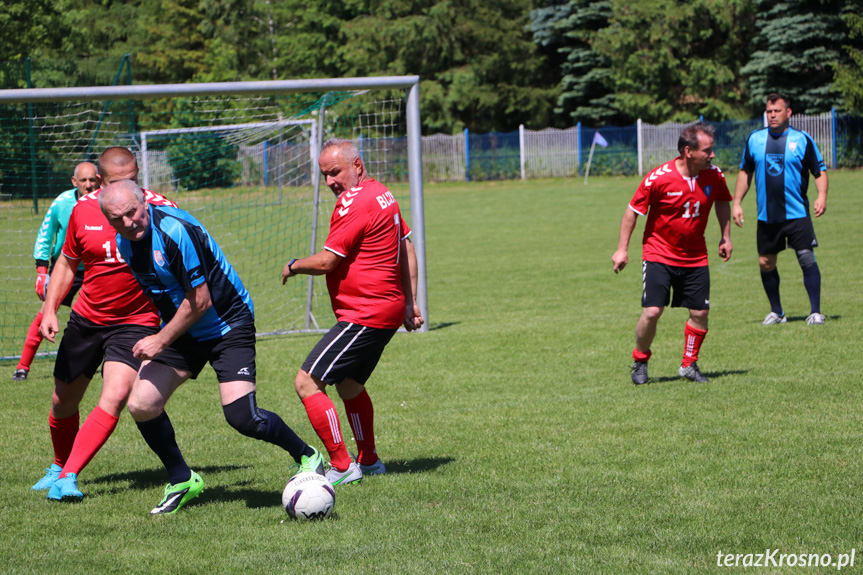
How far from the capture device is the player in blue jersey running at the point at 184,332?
4555mm

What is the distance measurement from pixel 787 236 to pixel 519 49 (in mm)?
43563

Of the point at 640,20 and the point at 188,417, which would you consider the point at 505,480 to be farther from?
the point at 640,20

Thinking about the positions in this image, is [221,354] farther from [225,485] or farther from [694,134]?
[694,134]

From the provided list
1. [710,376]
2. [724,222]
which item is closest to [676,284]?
[724,222]

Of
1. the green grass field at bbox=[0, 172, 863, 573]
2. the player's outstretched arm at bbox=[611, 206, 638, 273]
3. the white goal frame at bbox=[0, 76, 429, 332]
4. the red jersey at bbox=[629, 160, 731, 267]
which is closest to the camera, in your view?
the green grass field at bbox=[0, 172, 863, 573]

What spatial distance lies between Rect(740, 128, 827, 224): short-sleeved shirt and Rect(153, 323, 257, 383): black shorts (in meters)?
6.80

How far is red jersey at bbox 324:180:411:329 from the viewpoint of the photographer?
17.1ft

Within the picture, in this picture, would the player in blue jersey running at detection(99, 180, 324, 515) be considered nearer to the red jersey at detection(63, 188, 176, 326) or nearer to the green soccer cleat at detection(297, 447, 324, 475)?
the green soccer cleat at detection(297, 447, 324, 475)

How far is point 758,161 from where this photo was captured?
10.1m

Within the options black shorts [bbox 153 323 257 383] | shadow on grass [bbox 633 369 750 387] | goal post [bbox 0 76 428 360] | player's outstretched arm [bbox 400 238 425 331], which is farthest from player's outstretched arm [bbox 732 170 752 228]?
black shorts [bbox 153 323 257 383]

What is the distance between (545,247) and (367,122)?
6.18 m

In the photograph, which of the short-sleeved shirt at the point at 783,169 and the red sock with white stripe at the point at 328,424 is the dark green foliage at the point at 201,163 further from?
the red sock with white stripe at the point at 328,424

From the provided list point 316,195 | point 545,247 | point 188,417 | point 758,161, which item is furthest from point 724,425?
point 545,247

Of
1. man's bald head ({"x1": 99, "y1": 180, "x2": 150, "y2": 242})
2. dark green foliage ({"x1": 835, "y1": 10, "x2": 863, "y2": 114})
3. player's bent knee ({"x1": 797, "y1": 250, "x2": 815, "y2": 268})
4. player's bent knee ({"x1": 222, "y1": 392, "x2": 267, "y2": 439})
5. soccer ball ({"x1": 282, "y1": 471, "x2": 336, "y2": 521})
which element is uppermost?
dark green foliage ({"x1": 835, "y1": 10, "x2": 863, "y2": 114})
